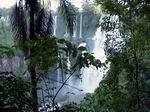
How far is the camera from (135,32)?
4062 millimetres

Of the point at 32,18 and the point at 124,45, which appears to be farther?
the point at 32,18

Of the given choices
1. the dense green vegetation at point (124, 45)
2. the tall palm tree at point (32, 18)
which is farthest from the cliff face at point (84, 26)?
the dense green vegetation at point (124, 45)

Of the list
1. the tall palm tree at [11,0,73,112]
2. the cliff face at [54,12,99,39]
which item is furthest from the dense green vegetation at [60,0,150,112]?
the cliff face at [54,12,99,39]

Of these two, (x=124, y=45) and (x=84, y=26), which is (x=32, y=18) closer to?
(x=124, y=45)

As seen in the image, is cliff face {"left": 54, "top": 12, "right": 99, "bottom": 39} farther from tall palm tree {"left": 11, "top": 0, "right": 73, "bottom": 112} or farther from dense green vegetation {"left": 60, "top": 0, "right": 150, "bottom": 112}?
dense green vegetation {"left": 60, "top": 0, "right": 150, "bottom": 112}

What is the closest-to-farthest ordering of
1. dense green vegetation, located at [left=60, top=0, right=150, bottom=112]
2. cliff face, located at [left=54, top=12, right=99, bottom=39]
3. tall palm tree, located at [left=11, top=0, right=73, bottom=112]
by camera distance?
dense green vegetation, located at [left=60, top=0, right=150, bottom=112] → tall palm tree, located at [left=11, top=0, right=73, bottom=112] → cliff face, located at [left=54, top=12, right=99, bottom=39]

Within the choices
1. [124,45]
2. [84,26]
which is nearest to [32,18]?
[124,45]

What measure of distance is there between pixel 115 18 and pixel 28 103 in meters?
2.65

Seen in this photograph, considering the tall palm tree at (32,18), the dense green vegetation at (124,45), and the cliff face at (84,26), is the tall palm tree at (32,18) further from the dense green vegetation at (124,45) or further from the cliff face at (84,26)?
the cliff face at (84,26)

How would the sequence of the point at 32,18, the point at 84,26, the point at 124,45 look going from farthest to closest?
1. the point at 84,26
2. the point at 32,18
3. the point at 124,45

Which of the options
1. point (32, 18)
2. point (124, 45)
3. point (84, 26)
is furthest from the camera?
point (84, 26)

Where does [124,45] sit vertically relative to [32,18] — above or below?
below

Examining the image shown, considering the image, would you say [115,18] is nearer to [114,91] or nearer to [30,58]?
[114,91]

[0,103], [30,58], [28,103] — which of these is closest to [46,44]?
[30,58]
